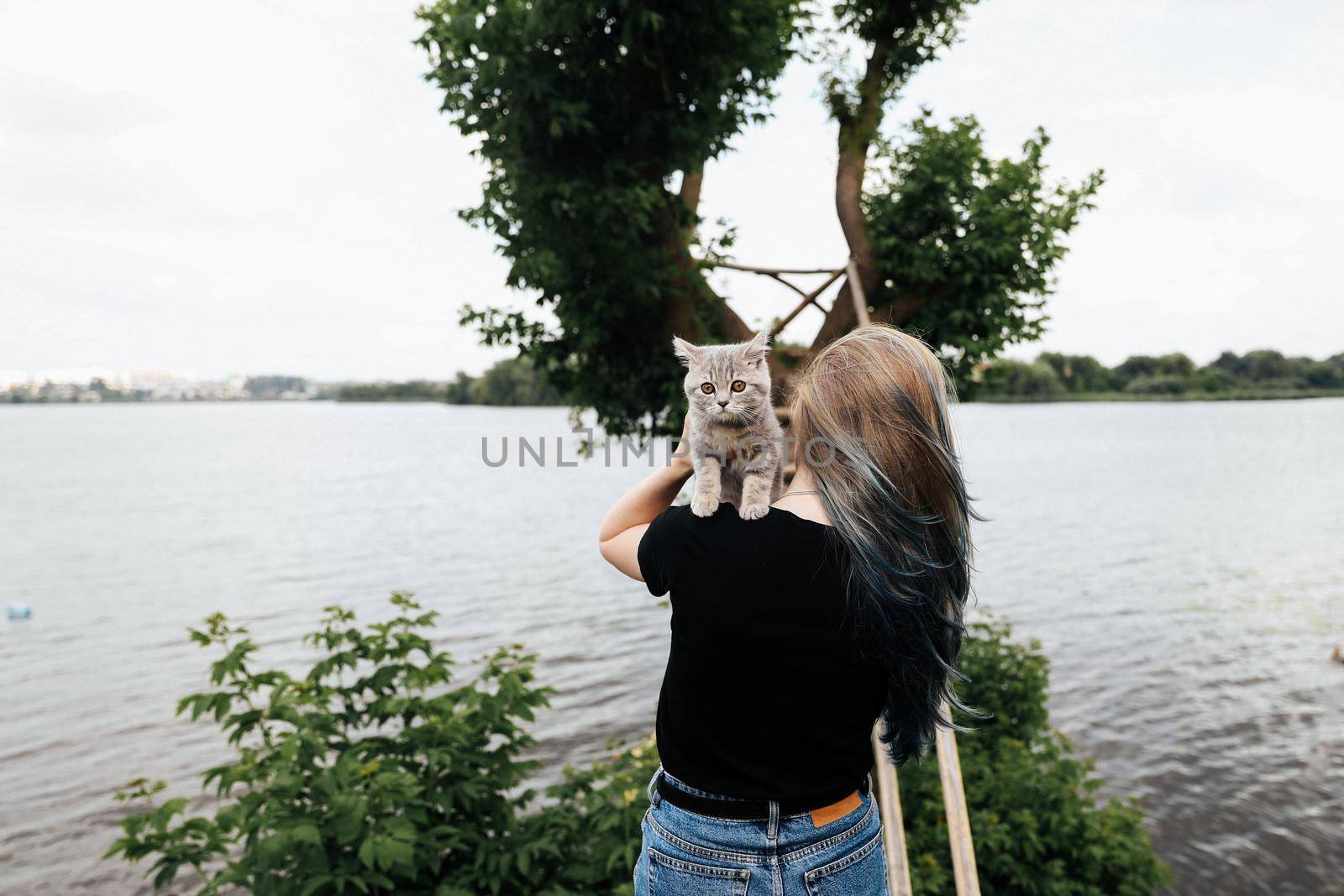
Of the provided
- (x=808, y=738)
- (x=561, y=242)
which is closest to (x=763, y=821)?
(x=808, y=738)

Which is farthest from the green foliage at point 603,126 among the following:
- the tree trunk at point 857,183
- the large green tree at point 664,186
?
the tree trunk at point 857,183

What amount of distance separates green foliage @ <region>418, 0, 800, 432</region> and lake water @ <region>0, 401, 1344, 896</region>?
97.7 inches

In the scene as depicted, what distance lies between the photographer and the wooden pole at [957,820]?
2615 mm

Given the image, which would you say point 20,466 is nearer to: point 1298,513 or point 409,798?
point 409,798

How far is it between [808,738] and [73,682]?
13.2 m

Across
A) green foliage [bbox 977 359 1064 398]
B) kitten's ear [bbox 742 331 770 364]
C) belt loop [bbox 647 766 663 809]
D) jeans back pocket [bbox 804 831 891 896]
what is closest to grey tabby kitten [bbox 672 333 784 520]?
kitten's ear [bbox 742 331 770 364]

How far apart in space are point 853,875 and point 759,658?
580 millimetres

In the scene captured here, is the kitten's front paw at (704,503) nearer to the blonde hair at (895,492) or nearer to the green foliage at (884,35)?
the blonde hair at (895,492)

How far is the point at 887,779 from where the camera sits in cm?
309

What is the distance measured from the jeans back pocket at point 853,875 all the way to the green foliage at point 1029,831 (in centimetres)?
317

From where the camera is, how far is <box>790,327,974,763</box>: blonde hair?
62.4 inches

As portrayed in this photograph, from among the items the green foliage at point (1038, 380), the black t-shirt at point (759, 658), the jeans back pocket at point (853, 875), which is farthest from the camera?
the green foliage at point (1038, 380)

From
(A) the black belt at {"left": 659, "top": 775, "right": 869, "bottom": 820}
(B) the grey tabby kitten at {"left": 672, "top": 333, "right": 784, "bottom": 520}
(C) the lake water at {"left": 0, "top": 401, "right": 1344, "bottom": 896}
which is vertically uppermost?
(B) the grey tabby kitten at {"left": 672, "top": 333, "right": 784, "bottom": 520}

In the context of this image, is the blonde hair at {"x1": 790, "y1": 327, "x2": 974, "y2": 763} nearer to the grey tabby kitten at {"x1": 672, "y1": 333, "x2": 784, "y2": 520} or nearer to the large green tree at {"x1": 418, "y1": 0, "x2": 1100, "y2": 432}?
the grey tabby kitten at {"x1": 672, "y1": 333, "x2": 784, "y2": 520}
